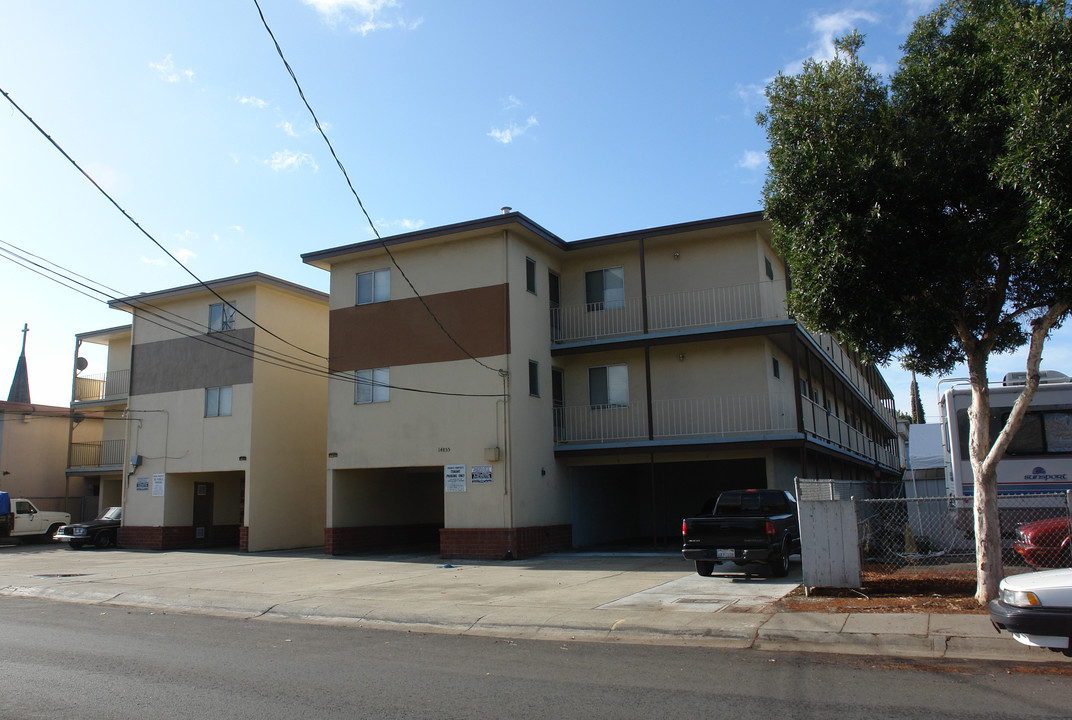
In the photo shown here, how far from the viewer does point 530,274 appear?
2206 centimetres

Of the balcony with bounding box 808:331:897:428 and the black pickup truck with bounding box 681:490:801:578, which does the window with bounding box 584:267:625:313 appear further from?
the black pickup truck with bounding box 681:490:801:578

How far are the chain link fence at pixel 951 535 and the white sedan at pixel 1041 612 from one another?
356 centimetres

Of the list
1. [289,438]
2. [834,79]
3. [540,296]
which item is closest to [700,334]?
[540,296]

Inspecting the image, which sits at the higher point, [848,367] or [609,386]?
[848,367]

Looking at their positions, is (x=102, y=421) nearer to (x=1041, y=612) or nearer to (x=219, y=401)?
(x=219, y=401)

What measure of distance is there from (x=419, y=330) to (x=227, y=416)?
7.58m

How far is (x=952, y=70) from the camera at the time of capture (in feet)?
32.4

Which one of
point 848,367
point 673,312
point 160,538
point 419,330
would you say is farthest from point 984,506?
point 160,538

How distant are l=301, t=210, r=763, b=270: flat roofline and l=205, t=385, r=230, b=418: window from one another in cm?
527

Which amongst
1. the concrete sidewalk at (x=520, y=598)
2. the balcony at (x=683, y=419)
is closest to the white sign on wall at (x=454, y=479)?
the concrete sidewalk at (x=520, y=598)

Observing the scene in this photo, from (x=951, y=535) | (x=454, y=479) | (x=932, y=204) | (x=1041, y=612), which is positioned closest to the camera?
(x=1041, y=612)

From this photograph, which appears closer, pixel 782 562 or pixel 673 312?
pixel 782 562

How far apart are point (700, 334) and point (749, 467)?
688cm

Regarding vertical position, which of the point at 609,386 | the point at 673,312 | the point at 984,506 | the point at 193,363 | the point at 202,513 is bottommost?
the point at 202,513
